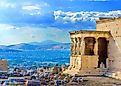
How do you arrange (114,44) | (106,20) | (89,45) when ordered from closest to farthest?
(114,44), (106,20), (89,45)

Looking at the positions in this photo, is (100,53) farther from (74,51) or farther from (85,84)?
(85,84)

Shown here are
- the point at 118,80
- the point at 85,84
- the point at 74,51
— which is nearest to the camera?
the point at 85,84

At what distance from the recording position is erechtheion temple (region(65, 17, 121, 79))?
177ft

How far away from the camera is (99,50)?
185ft

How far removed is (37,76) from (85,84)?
724 centimetres

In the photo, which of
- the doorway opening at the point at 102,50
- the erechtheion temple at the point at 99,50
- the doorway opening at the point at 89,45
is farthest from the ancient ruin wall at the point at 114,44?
the doorway opening at the point at 89,45

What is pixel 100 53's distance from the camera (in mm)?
56375

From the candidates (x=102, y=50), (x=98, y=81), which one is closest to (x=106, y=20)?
(x=102, y=50)

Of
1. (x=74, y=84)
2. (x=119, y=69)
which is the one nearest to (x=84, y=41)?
(x=119, y=69)

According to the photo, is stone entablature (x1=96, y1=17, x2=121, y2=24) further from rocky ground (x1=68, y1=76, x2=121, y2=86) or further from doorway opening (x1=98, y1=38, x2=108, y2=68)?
rocky ground (x1=68, y1=76, x2=121, y2=86)

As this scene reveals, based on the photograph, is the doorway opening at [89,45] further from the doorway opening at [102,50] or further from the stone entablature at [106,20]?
the stone entablature at [106,20]

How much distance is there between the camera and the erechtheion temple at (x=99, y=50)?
177 ft

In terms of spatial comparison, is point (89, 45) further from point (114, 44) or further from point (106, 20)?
point (114, 44)

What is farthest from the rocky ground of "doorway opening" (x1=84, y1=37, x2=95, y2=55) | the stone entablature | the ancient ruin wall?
the stone entablature
